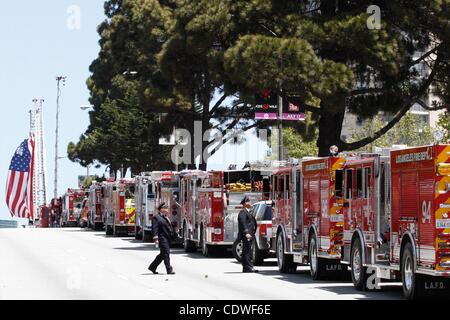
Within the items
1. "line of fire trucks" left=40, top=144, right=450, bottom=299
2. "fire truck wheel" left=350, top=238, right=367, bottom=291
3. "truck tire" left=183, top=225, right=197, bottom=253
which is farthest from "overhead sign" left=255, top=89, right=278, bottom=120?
"fire truck wheel" left=350, top=238, right=367, bottom=291

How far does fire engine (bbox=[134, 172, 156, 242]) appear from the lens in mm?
52638

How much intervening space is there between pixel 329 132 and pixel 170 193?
264 inches

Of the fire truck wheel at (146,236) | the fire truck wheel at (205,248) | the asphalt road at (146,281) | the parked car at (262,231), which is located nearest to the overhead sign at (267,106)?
the asphalt road at (146,281)

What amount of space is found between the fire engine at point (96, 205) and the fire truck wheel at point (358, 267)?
45.9m

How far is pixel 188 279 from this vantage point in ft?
94.7

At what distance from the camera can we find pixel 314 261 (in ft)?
95.1

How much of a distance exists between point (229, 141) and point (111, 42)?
1421cm

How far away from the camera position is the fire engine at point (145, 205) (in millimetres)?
52638

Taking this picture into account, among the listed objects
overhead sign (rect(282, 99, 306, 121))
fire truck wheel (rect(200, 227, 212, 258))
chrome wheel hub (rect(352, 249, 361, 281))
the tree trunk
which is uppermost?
overhead sign (rect(282, 99, 306, 121))

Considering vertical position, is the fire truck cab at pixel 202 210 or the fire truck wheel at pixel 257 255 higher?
the fire truck cab at pixel 202 210

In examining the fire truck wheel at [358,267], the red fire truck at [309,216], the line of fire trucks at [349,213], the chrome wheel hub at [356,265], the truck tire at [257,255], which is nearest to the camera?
the line of fire trucks at [349,213]

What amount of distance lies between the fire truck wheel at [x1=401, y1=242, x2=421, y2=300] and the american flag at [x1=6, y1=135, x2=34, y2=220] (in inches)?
4025

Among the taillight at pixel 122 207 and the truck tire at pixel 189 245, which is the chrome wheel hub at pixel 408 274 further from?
the taillight at pixel 122 207

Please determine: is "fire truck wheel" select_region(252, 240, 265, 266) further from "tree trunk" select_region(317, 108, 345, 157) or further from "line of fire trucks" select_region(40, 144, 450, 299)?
"tree trunk" select_region(317, 108, 345, 157)
